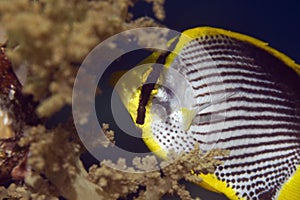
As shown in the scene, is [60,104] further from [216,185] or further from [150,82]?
[216,185]

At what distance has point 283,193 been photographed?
154 centimetres

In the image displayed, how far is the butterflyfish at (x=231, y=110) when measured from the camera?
1.41m

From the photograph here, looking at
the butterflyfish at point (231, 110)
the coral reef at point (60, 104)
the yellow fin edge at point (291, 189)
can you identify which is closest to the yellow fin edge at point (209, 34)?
the butterflyfish at point (231, 110)

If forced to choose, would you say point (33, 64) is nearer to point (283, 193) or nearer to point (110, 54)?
point (110, 54)

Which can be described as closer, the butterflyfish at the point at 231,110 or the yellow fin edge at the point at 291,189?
the butterflyfish at the point at 231,110

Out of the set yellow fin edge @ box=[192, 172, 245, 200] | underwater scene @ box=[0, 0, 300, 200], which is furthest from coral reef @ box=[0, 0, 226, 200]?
yellow fin edge @ box=[192, 172, 245, 200]

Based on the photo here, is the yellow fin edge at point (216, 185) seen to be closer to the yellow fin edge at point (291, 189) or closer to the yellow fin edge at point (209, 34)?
the yellow fin edge at point (291, 189)

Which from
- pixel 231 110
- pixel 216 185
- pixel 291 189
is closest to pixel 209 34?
pixel 231 110

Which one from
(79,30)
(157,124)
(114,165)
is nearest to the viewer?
(79,30)

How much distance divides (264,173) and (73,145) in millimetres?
799

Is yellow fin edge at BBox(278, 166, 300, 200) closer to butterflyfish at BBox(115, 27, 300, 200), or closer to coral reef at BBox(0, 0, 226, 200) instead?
butterflyfish at BBox(115, 27, 300, 200)

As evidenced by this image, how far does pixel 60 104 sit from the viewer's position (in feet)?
3.00

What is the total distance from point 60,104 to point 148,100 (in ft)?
1.72

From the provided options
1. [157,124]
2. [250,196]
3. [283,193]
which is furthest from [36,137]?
[283,193]
